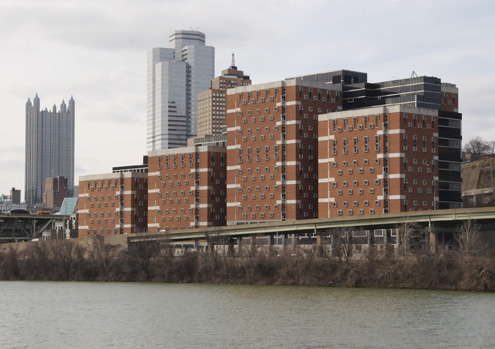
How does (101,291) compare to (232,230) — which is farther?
(232,230)

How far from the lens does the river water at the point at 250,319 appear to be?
78.4 m

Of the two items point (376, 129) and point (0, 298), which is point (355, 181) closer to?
point (376, 129)

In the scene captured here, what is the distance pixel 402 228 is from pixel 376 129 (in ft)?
150

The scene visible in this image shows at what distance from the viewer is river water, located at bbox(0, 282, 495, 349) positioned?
78.4 m

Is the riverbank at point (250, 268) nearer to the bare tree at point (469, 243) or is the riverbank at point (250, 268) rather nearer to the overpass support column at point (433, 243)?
the bare tree at point (469, 243)

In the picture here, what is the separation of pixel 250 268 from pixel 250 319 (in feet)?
206

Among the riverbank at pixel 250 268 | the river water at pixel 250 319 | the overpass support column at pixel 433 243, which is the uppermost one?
the overpass support column at pixel 433 243

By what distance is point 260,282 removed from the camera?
506ft

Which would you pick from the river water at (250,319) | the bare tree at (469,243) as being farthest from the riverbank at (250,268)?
the river water at (250,319)

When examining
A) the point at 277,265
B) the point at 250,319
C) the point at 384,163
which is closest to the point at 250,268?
the point at 277,265

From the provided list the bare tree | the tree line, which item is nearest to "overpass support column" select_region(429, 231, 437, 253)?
the tree line

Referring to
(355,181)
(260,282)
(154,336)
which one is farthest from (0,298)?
(355,181)

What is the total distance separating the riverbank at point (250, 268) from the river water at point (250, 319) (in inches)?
285

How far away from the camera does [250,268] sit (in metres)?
158
